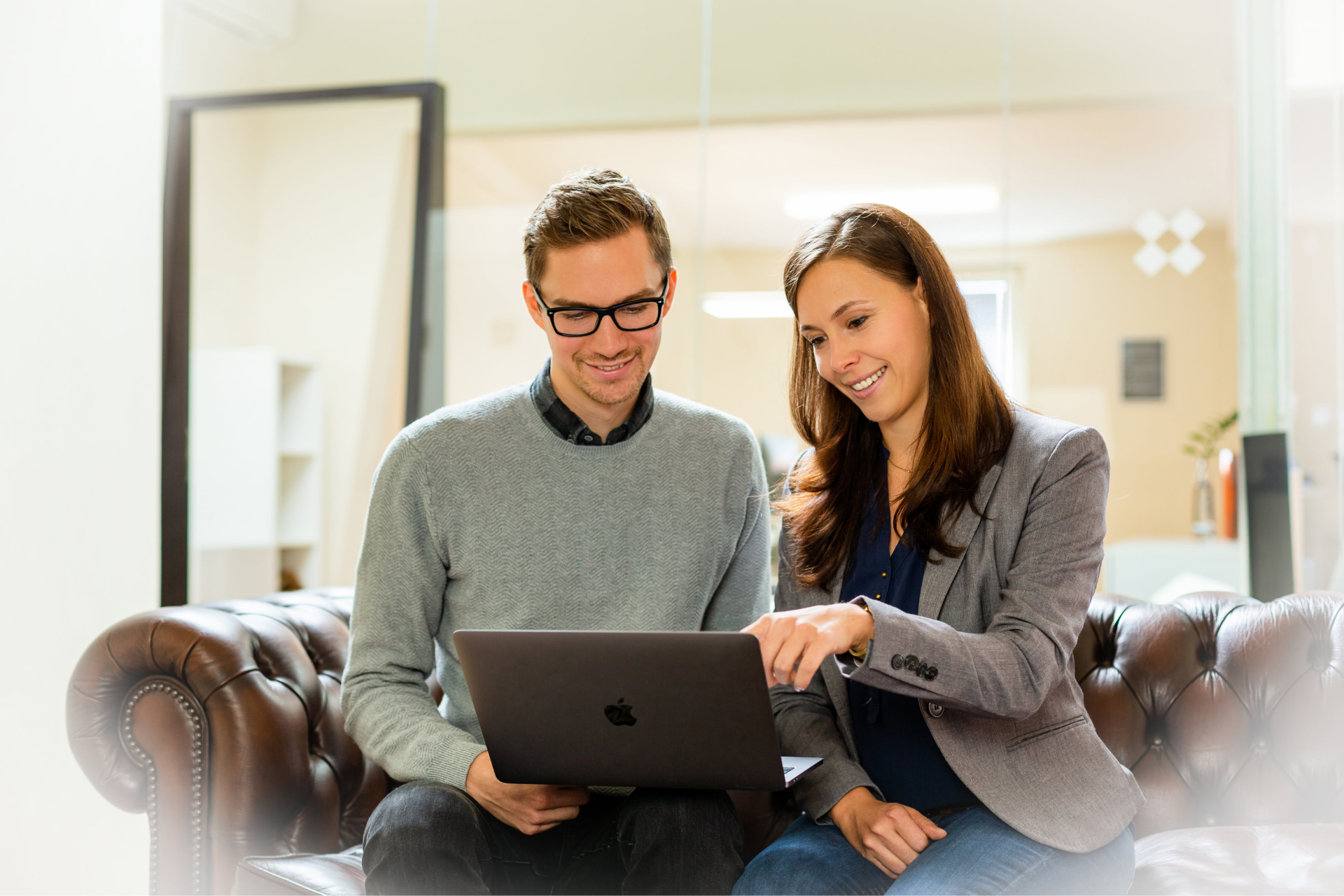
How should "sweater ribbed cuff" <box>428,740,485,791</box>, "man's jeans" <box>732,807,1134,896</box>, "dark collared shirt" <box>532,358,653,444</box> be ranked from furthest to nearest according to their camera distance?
"dark collared shirt" <box>532,358,653,444</box> → "sweater ribbed cuff" <box>428,740,485,791</box> → "man's jeans" <box>732,807,1134,896</box>

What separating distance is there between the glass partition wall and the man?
5.64ft

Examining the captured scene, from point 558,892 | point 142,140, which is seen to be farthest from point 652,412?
point 142,140

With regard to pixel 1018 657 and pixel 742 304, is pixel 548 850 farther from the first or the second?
pixel 742 304

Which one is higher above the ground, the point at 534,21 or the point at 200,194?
the point at 534,21

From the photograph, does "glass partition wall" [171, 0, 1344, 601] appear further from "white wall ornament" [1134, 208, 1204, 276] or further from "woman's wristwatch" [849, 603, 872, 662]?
"woman's wristwatch" [849, 603, 872, 662]

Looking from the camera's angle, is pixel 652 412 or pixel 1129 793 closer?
pixel 1129 793

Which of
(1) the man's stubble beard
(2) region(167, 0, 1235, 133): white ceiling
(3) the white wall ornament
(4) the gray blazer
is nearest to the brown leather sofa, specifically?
(4) the gray blazer

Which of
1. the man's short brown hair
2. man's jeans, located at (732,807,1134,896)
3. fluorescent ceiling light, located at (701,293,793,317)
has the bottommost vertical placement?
man's jeans, located at (732,807,1134,896)

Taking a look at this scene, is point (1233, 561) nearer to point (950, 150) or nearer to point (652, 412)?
point (950, 150)

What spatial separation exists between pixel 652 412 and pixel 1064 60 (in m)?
2.27

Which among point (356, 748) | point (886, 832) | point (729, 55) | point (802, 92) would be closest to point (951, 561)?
point (886, 832)

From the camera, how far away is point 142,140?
2357 mm

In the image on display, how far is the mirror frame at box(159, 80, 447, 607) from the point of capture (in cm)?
350

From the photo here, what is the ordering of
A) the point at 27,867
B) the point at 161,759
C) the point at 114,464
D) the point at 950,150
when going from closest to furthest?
1. the point at 161,759
2. the point at 27,867
3. the point at 114,464
4. the point at 950,150
